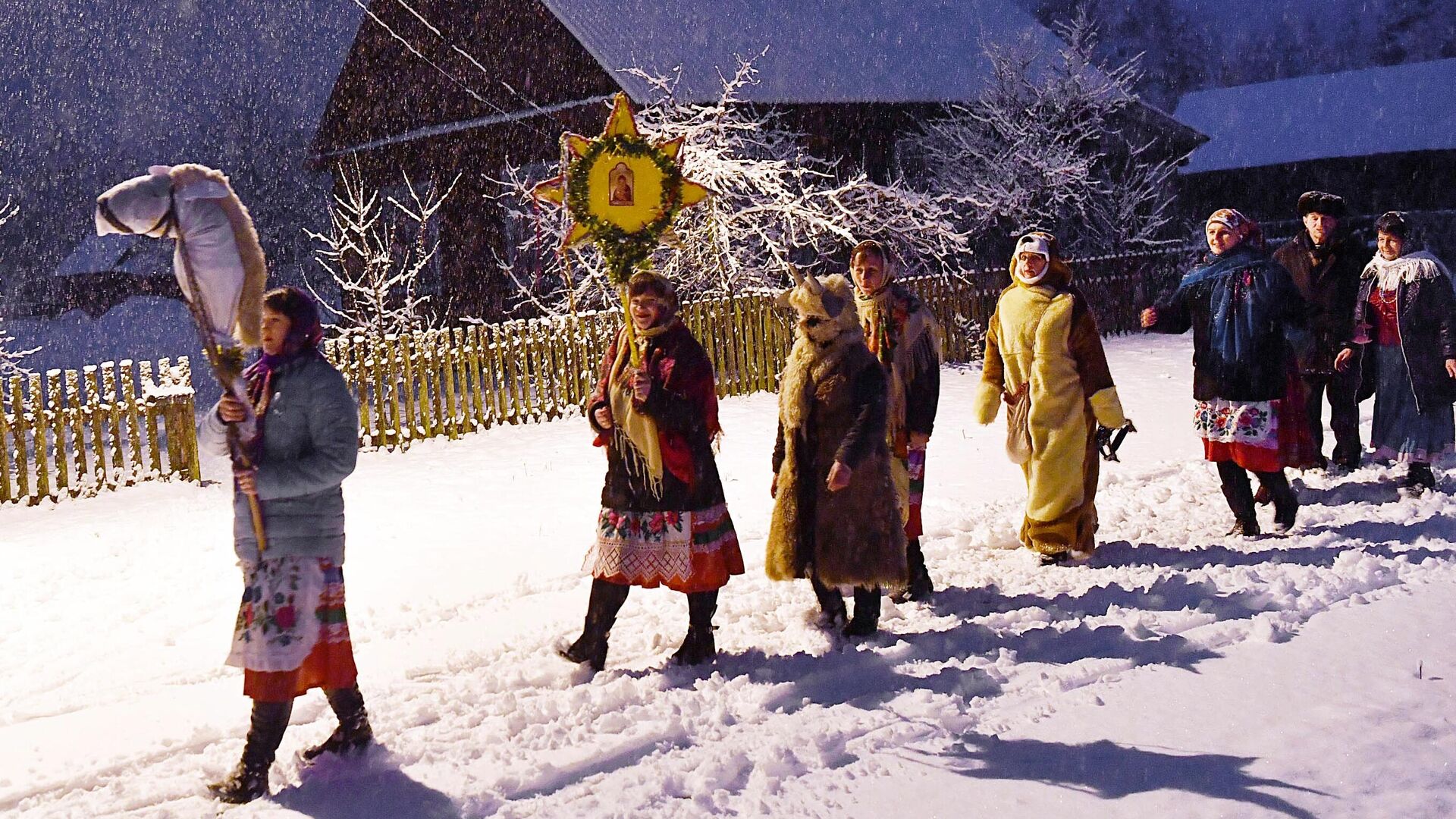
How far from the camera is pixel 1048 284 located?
6973 mm

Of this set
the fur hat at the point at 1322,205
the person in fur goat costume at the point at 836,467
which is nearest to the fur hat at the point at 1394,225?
the fur hat at the point at 1322,205

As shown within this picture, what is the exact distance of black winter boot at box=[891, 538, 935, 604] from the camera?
6.30m

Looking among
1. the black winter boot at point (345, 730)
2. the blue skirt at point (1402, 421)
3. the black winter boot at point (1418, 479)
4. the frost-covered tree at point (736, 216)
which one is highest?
the frost-covered tree at point (736, 216)

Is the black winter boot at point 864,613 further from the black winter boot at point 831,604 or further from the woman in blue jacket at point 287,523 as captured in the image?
the woman in blue jacket at point 287,523

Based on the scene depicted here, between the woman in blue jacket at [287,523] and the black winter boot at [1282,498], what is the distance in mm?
5166

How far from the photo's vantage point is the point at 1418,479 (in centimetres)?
835

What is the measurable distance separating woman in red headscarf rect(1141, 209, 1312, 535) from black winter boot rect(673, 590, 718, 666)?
10.9ft

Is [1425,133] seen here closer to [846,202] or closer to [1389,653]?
[846,202]

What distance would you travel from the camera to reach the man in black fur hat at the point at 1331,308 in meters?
8.87

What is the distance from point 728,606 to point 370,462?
6015 millimetres

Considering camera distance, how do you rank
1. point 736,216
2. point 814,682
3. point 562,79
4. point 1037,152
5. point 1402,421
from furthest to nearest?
point 1037,152 → point 562,79 → point 736,216 → point 1402,421 → point 814,682

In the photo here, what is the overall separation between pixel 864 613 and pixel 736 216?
1110 centimetres

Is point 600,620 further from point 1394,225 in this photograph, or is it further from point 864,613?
point 1394,225

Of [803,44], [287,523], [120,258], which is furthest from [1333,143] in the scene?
[287,523]
